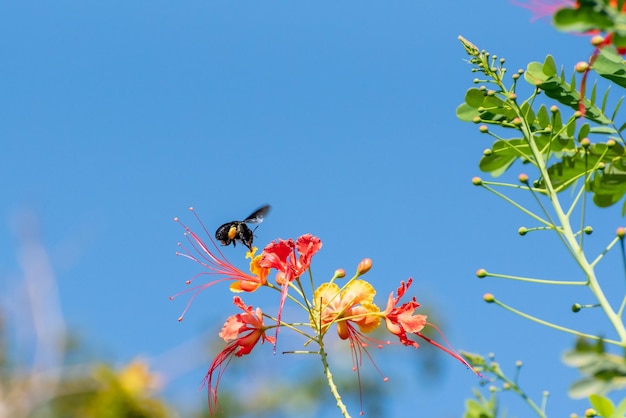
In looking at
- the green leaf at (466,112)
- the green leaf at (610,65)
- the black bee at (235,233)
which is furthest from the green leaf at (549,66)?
the black bee at (235,233)

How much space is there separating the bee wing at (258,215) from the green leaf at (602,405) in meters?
2.33

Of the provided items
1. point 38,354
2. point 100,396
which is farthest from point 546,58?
point 38,354

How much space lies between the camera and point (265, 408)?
1809cm

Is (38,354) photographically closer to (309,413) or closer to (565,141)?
(309,413)

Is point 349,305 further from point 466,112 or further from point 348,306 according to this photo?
point 466,112

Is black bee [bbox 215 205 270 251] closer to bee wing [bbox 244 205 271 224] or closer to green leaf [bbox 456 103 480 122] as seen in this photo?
bee wing [bbox 244 205 271 224]

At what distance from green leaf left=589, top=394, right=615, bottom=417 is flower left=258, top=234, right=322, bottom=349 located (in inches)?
38.8

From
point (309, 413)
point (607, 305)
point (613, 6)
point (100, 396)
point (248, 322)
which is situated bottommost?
point (607, 305)

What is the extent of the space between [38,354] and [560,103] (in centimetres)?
1253

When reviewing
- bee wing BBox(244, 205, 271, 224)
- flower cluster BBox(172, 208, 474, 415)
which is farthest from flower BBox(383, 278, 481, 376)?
bee wing BBox(244, 205, 271, 224)

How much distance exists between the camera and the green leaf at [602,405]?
5.98 feet

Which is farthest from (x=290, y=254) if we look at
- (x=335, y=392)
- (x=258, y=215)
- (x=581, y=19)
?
(x=258, y=215)

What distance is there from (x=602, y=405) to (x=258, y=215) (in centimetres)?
239

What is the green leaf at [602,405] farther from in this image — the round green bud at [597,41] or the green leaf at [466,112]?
the green leaf at [466,112]
